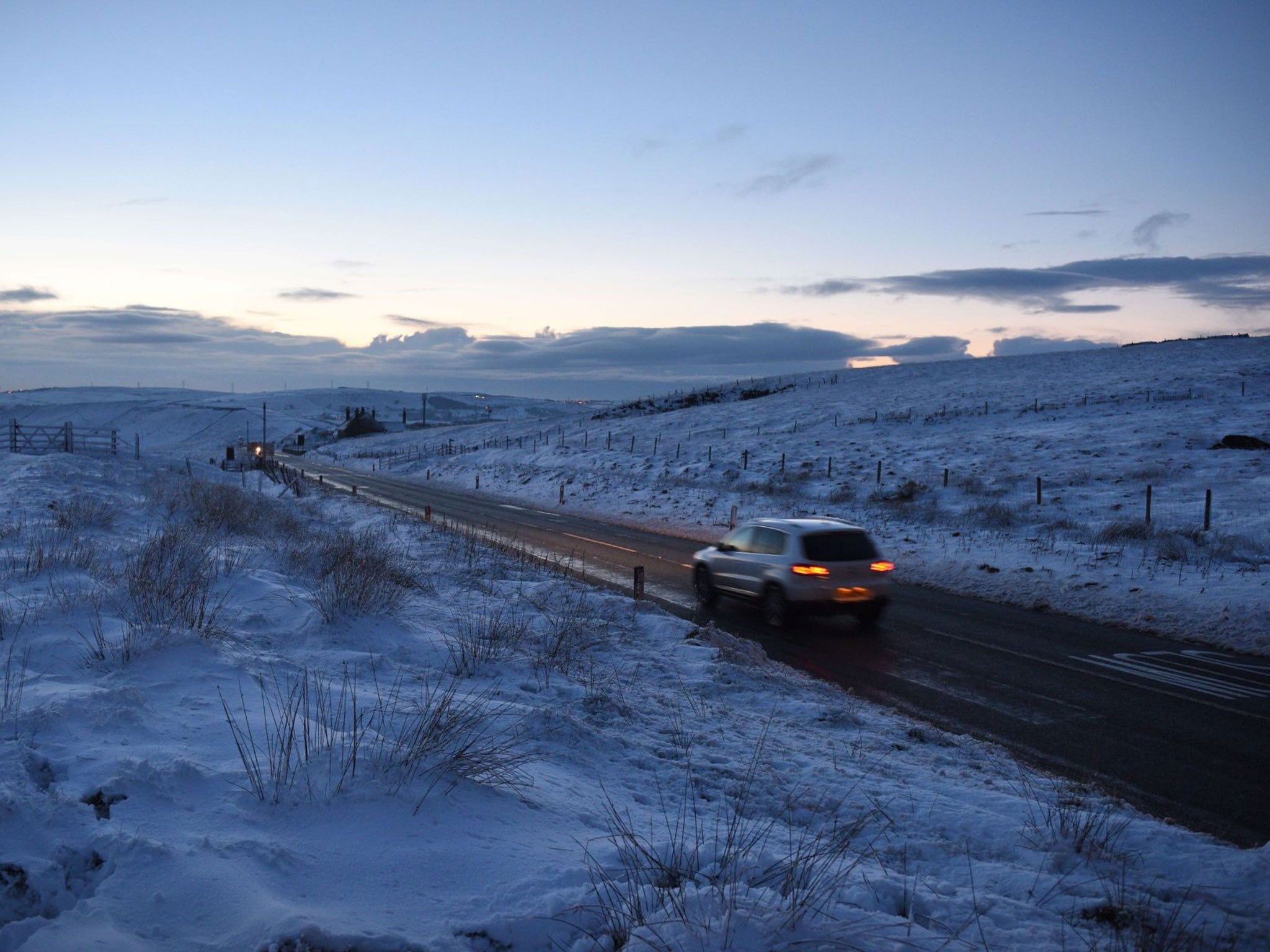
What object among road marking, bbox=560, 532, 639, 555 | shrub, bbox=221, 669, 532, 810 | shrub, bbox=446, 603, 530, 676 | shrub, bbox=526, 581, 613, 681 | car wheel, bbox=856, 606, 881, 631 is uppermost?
shrub, bbox=221, 669, 532, 810

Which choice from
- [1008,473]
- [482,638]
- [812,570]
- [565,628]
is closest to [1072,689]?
[812,570]

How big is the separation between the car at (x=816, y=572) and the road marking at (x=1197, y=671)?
290cm

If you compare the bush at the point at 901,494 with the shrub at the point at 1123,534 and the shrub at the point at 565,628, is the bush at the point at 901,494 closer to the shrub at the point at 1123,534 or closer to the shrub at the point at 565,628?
the shrub at the point at 1123,534

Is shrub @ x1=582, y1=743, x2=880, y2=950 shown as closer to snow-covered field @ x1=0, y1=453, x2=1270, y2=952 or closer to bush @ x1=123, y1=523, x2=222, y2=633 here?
snow-covered field @ x1=0, y1=453, x2=1270, y2=952

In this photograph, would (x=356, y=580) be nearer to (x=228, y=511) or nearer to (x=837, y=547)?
(x=837, y=547)

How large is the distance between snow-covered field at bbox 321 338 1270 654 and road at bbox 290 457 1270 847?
186 centimetres

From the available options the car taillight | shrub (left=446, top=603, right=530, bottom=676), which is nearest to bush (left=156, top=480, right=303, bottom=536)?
shrub (left=446, top=603, right=530, bottom=676)

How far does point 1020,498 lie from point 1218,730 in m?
19.6

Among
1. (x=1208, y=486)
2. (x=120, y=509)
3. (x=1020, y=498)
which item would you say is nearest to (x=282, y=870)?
(x=120, y=509)

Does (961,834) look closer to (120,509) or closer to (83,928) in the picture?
(83,928)

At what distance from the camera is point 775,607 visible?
12453 millimetres

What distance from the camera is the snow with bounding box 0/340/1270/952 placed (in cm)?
326

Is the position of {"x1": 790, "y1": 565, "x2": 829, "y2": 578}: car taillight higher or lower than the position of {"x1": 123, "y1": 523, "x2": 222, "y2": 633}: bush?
lower

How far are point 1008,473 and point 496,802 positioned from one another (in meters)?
30.6
